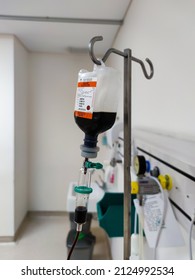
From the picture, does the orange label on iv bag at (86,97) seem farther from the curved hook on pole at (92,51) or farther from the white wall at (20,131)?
the white wall at (20,131)

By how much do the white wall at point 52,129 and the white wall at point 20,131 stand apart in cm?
12

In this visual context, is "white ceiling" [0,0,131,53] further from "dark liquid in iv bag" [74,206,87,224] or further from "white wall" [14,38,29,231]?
"dark liquid in iv bag" [74,206,87,224]

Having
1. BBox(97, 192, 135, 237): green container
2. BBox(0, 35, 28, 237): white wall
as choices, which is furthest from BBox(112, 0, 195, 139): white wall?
BBox(0, 35, 28, 237): white wall

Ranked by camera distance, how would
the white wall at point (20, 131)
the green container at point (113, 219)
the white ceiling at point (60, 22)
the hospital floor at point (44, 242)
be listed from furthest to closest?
the white wall at point (20, 131), the hospital floor at point (44, 242), the white ceiling at point (60, 22), the green container at point (113, 219)

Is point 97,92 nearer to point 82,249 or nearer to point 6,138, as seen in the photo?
point 82,249

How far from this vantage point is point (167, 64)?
1037 mm

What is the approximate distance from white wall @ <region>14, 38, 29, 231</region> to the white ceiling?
0.76 ft

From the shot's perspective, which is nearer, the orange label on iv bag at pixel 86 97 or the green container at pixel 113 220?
the orange label on iv bag at pixel 86 97

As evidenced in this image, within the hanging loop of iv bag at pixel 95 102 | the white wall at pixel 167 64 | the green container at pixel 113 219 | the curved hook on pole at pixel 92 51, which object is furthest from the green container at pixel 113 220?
the curved hook on pole at pixel 92 51

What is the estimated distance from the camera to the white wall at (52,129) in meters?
3.39

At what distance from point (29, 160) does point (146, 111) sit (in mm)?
2495

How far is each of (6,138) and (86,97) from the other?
2425 millimetres

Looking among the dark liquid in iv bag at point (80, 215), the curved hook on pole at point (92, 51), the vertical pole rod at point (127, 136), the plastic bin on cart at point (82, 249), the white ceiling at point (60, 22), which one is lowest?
the plastic bin on cart at point (82, 249)

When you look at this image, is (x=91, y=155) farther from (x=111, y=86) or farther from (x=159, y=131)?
(x=159, y=131)
